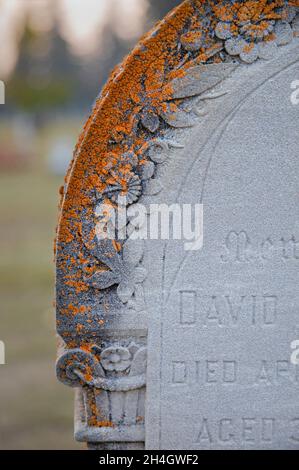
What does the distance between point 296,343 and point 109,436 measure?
995mm

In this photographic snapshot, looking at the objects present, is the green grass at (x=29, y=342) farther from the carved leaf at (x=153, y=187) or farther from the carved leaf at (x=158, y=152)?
the carved leaf at (x=158, y=152)

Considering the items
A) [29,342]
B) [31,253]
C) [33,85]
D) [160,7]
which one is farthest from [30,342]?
[33,85]

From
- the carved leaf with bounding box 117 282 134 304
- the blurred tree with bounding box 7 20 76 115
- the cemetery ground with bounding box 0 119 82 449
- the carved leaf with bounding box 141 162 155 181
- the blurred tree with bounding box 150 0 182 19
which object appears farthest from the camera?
the blurred tree with bounding box 7 20 76 115

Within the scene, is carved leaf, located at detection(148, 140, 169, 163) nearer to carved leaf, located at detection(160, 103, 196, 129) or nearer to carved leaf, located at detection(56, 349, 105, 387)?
carved leaf, located at detection(160, 103, 196, 129)

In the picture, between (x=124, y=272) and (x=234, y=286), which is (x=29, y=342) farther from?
(x=234, y=286)

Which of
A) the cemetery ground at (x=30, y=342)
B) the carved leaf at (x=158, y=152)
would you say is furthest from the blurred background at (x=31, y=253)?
the carved leaf at (x=158, y=152)

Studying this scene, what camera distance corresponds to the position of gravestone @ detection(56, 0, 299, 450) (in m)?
2.88

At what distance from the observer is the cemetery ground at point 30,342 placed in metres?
4.97

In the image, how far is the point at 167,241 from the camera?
9.97ft

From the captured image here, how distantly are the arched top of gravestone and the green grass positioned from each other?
2.16 m

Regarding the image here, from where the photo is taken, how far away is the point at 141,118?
115 inches

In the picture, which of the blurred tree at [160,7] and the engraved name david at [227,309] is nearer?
the engraved name david at [227,309]

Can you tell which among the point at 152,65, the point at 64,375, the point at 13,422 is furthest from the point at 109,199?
the point at 13,422

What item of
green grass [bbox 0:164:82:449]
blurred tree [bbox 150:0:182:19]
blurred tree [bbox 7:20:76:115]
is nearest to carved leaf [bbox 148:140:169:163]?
green grass [bbox 0:164:82:449]
